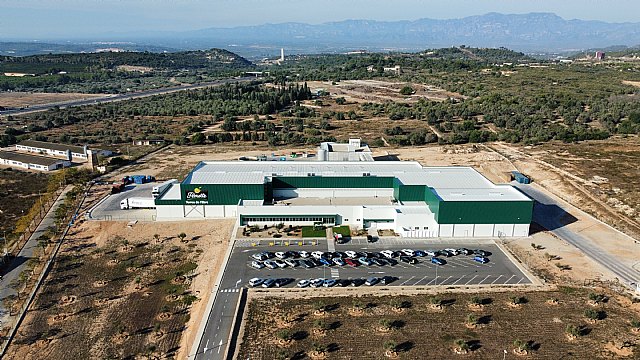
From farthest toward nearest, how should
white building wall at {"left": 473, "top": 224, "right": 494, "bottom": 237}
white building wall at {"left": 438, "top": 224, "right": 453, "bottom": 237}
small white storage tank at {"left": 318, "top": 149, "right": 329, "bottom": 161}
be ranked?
small white storage tank at {"left": 318, "top": 149, "right": 329, "bottom": 161} → white building wall at {"left": 473, "top": 224, "right": 494, "bottom": 237} → white building wall at {"left": 438, "top": 224, "right": 453, "bottom": 237}

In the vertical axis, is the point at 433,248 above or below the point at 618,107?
below

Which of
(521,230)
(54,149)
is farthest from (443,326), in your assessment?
(54,149)

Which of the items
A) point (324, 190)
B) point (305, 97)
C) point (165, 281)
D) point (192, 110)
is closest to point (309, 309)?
point (165, 281)

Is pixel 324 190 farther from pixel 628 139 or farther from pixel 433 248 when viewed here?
pixel 628 139

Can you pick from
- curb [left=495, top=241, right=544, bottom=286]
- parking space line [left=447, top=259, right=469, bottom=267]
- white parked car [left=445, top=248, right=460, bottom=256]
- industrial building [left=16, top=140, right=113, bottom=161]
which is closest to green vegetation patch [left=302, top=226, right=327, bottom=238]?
white parked car [left=445, top=248, right=460, bottom=256]

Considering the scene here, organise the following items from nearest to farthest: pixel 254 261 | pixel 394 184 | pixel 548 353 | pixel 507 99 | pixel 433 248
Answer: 1. pixel 548 353
2. pixel 254 261
3. pixel 433 248
4. pixel 394 184
5. pixel 507 99

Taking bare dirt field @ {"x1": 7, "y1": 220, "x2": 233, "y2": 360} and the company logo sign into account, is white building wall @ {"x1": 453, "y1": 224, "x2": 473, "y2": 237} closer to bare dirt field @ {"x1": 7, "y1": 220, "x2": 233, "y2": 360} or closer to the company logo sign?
bare dirt field @ {"x1": 7, "y1": 220, "x2": 233, "y2": 360}

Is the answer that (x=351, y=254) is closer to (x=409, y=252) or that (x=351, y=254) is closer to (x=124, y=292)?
(x=409, y=252)

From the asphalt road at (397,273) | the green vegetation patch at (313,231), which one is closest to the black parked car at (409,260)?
the asphalt road at (397,273)
